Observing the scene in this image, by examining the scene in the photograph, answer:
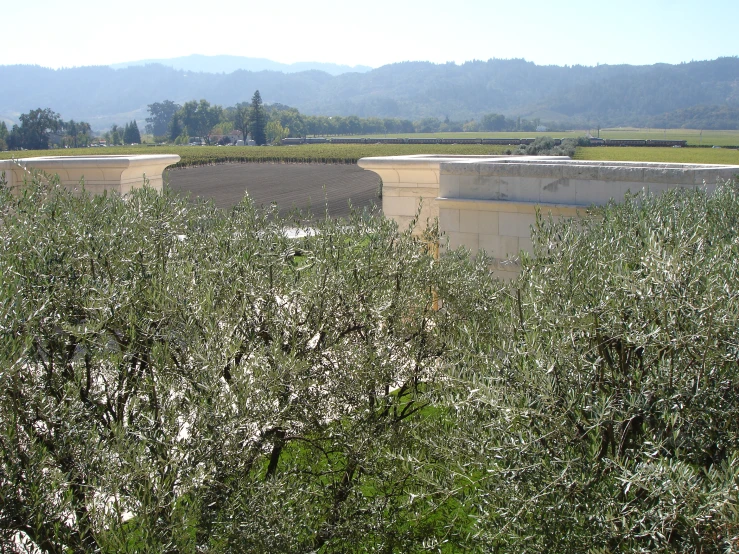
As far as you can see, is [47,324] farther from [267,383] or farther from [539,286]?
[539,286]

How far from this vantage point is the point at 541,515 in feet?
11.6

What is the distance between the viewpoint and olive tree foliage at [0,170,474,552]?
3609mm

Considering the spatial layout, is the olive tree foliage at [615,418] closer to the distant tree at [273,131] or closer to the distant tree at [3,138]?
the distant tree at [3,138]

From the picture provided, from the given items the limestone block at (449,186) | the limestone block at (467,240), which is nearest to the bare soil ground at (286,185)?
the limestone block at (449,186)

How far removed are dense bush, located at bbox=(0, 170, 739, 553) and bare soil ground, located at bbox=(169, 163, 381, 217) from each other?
21.7m

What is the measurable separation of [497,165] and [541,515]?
8.15 meters

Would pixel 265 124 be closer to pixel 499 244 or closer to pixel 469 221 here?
pixel 469 221

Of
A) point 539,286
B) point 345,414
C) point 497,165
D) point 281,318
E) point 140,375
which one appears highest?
point 497,165

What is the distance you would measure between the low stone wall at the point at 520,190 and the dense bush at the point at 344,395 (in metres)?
3.73

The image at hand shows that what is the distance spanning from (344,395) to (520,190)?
6747 millimetres

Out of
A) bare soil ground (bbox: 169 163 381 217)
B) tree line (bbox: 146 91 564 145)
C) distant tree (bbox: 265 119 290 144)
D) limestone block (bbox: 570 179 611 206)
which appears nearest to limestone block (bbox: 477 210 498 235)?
limestone block (bbox: 570 179 611 206)

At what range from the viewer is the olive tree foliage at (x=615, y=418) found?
10.3 feet

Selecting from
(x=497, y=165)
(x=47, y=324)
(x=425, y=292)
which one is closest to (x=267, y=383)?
(x=47, y=324)

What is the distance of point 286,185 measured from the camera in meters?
38.4
